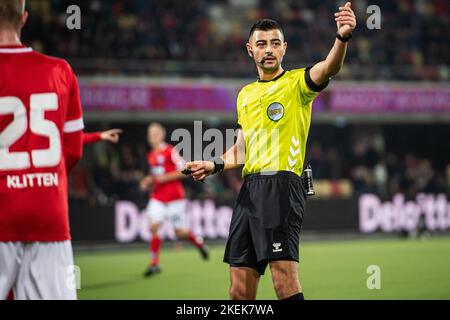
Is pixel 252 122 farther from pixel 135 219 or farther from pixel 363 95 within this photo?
pixel 363 95

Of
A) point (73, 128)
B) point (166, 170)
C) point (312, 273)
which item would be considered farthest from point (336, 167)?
point (73, 128)

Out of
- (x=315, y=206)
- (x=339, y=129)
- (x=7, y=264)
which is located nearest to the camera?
(x=7, y=264)

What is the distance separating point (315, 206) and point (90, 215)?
5.58m

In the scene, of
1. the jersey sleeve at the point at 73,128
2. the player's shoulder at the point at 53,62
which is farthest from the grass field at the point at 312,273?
the player's shoulder at the point at 53,62

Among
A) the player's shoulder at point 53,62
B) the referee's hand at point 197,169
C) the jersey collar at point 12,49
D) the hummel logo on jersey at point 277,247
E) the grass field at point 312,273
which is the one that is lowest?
the grass field at point 312,273

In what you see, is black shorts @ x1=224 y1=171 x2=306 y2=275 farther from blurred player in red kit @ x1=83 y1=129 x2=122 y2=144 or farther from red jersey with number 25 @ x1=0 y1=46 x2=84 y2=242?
red jersey with number 25 @ x1=0 y1=46 x2=84 y2=242

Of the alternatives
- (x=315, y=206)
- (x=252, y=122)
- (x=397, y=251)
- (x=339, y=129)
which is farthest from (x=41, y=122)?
(x=339, y=129)

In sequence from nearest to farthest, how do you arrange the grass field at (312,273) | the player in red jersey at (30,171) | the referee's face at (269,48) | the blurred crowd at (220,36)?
the player in red jersey at (30,171) → the referee's face at (269,48) → the grass field at (312,273) → the blurred crowd at (220,36)

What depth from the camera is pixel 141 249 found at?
17797mm

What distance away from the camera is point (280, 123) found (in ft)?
18.1

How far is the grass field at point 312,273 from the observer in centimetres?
970

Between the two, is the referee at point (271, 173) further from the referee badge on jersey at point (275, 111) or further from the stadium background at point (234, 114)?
Result: the stadium background at point (234, 114)

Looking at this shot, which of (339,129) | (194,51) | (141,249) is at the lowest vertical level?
(141,249)

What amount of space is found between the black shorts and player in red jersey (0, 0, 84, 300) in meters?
1.56
